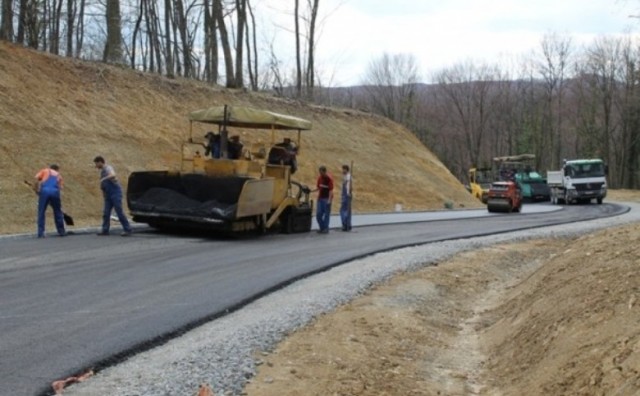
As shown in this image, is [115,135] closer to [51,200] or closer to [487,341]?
[51,200]

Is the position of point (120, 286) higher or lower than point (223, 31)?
lower

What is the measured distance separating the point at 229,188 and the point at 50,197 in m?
3.74

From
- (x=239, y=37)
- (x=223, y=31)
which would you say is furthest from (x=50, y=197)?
(x=239, y=37)

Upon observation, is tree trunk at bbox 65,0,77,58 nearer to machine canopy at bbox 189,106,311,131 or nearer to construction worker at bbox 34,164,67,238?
machine canopy at bbox 189,106,311,131

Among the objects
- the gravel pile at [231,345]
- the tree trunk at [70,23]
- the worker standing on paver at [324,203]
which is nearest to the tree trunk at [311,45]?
the tree trunk at [70,23]

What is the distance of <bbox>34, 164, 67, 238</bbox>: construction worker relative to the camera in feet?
51.1

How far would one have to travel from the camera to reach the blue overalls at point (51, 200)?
1552 centimetres

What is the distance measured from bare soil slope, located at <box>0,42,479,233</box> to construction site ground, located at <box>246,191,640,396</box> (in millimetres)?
10733

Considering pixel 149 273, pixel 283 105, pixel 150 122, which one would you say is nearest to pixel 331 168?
pixel 283 105

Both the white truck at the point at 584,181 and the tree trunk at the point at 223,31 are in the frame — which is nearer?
the tree trunk at the point at 223,31

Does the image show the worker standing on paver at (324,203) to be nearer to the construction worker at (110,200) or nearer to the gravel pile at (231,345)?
the construction worker at (110,200)

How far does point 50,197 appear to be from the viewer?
1597 centimetres

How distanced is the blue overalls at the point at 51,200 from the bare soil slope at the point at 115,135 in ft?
5.25

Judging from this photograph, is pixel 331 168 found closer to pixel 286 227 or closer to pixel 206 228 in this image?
pixel 286 227
